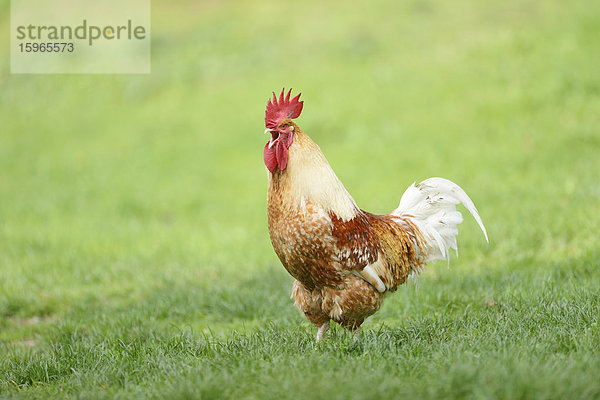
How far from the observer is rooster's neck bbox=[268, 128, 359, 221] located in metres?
4.62

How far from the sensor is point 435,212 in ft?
18.4

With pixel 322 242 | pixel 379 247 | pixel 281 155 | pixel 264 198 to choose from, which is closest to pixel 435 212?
pixel 379 247

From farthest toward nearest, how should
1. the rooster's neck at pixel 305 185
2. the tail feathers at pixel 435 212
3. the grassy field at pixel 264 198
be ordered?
the tail feathers at pixel 435 212 < the rooster's neck at pixel 305 185 < the grassy field at pixel 264 198

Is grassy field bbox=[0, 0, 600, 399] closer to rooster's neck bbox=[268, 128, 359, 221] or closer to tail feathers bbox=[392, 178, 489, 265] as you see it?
tail feathers bbox=[392, 178, 489, 265]

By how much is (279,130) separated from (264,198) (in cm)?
776

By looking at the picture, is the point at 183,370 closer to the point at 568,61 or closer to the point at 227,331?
the point at 227,331

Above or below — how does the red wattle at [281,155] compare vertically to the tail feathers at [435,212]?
above

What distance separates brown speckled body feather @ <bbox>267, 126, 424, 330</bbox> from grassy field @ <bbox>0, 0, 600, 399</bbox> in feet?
1.01

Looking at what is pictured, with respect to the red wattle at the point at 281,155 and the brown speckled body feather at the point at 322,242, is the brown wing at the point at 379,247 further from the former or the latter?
the red wattle at the point at 281,155

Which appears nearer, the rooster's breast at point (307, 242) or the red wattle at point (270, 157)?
the rooster's breast at point (307, 242)

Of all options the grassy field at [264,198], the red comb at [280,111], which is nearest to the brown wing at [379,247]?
the grassy field at [264,198]

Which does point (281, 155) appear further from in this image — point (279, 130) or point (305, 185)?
point (305, 185)

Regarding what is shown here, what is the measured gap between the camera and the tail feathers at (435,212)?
544 centimetres

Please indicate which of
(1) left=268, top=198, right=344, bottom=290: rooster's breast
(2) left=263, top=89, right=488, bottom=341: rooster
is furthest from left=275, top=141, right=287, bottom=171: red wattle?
(1) left=268, top=198, right=344, bottom=290: rooster's breast
